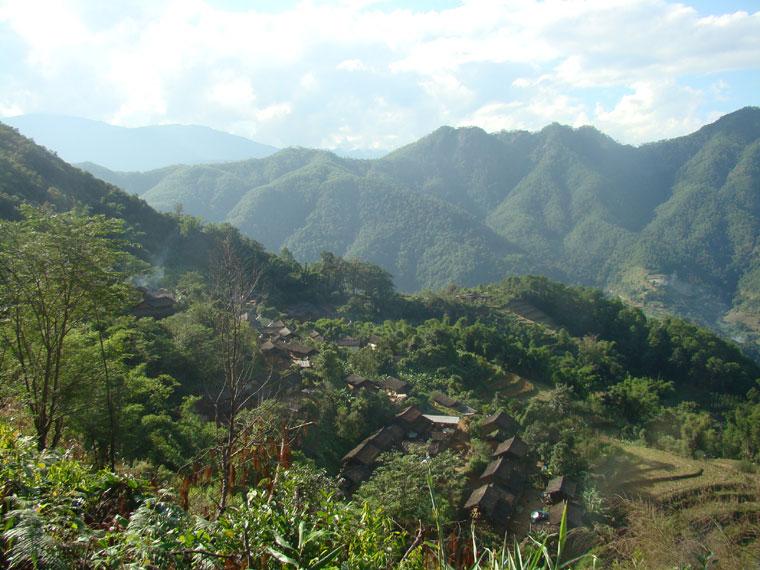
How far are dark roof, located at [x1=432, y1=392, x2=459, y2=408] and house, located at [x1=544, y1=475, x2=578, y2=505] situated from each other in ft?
27.1

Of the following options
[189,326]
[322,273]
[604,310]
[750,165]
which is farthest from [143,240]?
[750,165]

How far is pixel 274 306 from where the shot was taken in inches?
1465

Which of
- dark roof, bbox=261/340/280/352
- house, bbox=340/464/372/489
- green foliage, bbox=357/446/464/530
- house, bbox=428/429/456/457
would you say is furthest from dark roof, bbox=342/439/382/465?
dark roof, bbox=261/340/280/352

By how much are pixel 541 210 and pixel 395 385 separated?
105268mm

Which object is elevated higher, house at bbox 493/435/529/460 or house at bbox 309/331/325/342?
house at bbox 309/331/325/342

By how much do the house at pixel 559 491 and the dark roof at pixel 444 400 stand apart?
8.26 metres

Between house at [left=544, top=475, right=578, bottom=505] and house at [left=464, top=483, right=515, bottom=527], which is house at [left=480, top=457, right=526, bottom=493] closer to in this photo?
house at [left=464, top=483, right=515, bottom=527]

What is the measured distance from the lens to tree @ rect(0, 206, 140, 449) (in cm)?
644

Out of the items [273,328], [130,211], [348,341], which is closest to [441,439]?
[348,341]

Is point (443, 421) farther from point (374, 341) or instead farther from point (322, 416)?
point (374, 341)

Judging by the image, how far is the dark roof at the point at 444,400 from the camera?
22438 millimetres

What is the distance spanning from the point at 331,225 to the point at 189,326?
76814 millimetres

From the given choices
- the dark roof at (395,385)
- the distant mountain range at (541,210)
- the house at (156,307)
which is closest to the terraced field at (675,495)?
the dark roof at (395,385)

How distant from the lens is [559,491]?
1377 cm
